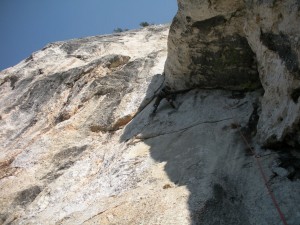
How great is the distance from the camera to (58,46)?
1909cm

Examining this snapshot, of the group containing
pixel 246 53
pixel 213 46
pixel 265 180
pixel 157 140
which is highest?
pixel 213 46

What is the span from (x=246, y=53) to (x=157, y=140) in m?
3.23

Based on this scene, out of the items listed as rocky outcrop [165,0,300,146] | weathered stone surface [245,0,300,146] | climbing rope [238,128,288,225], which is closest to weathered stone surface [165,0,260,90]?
rocky outcrop [165,0,300,146]

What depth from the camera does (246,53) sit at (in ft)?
30.8

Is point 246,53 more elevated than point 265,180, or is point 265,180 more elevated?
point 246,53

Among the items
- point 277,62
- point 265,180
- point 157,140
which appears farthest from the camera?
point 157,140

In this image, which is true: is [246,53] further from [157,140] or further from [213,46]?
[157,140]

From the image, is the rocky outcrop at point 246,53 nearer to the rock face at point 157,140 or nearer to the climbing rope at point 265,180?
the rock face at point 157,140

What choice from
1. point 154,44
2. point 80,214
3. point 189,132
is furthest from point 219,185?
point 154,44

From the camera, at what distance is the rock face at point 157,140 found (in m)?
6.79

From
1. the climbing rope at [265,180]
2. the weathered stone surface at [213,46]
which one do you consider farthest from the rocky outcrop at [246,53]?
the climbing rope at [265,180]

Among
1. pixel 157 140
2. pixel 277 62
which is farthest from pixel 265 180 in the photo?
pixel 157 140

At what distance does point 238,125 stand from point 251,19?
2.44 metres

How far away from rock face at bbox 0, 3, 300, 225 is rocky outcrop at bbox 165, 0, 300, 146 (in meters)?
0.03
